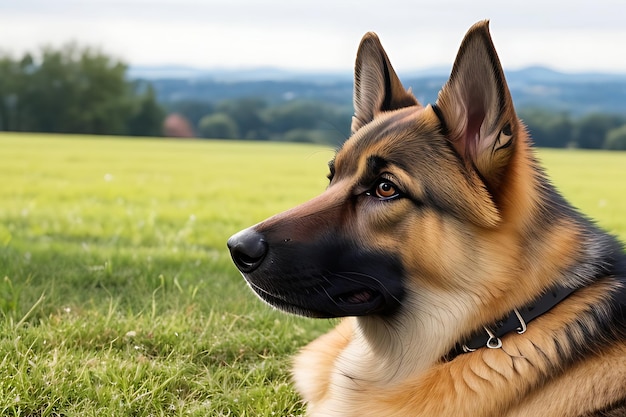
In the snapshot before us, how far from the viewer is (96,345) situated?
4.86 metres

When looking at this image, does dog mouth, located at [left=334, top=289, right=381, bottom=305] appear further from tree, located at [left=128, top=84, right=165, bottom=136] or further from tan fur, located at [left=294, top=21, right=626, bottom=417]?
tree, located at [left=128, top=84, right=165, bottom=136]

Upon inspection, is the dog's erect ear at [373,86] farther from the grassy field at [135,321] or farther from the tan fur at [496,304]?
the tan fur at [496,304]

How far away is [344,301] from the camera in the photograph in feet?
11.0

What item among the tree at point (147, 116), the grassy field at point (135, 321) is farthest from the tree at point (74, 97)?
the grassy field at point (135, 321)

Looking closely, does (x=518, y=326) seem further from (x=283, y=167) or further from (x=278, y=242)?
(x=283, y=167)

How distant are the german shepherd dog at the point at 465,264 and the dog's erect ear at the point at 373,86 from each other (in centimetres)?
56

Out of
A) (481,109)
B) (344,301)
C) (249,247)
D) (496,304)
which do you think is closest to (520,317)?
(496,304)

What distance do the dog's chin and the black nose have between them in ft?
0.53

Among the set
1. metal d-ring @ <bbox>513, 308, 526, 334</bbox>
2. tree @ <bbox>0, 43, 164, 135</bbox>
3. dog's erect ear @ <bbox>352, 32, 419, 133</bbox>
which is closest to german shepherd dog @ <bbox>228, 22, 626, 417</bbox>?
metal d-ring @ <bbox>513, 308, 526, 334</bbox>

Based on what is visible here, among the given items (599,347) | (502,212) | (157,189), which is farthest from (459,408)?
(157,189)

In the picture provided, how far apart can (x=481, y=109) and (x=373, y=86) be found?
992 millimetres

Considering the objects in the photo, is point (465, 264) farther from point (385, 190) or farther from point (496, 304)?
point (385, 190)

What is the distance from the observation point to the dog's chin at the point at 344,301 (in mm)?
3334

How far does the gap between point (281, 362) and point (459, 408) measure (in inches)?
77.1
